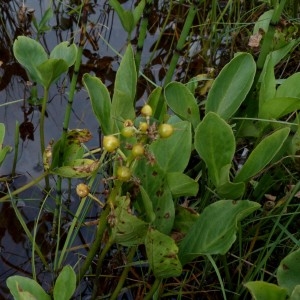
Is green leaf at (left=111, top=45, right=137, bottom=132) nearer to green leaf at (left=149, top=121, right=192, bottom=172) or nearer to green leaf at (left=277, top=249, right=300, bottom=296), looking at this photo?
green leaf at (left=149, top=121, right=192, bottom=172)

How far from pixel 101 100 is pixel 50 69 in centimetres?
18

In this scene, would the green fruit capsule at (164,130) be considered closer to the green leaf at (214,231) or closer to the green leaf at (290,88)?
the green leaf at (214,231)

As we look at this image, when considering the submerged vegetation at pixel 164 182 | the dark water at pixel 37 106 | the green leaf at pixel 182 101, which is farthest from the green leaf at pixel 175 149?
the dark water at pixel 37 106

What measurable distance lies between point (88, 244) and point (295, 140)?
0.47 m

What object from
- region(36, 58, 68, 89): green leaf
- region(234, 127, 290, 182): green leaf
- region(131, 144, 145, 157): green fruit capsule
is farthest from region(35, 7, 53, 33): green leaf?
region(131, 144, 145, 157): green fruit capsule

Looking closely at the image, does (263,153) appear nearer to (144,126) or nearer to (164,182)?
(164,182)

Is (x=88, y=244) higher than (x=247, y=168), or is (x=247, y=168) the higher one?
(x=247, y=168)

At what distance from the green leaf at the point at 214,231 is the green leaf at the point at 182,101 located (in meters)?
0.21

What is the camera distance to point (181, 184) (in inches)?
36.7

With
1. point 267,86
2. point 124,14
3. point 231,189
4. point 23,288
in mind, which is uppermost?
point 124,14

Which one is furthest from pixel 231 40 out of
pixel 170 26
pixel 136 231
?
pixel 136 231

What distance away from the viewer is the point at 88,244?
1229 millimetres

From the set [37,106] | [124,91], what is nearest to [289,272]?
[124,91]

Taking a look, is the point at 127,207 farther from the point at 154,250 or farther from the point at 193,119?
the point at 193,119
